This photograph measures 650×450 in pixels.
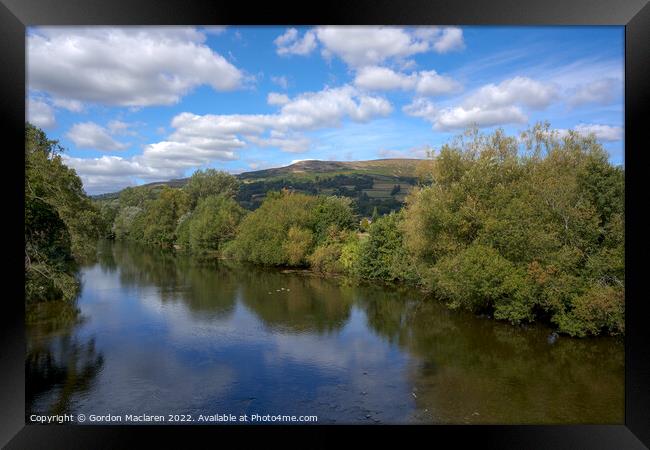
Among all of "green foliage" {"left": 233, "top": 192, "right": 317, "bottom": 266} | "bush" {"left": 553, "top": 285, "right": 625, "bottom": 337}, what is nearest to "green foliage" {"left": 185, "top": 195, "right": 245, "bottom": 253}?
"green foliage" {"left": 233, "top": 192, "right": 317, "bottom": 266}

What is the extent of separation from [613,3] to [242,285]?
13659 mm

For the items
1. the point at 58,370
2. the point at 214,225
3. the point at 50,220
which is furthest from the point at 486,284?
the point at 214,225

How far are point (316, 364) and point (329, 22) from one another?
558 centimetres

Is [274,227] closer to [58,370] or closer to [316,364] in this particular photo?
[316,364]

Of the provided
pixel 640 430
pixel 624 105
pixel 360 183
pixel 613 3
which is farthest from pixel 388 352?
pixel 360 183

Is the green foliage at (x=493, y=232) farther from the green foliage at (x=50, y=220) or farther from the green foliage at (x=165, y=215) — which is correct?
the green foliage at (x=165, y=215)

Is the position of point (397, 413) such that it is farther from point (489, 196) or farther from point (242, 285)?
point (242, 285)

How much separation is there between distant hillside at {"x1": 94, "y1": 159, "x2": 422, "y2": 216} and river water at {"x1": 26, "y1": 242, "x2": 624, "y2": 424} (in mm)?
5046

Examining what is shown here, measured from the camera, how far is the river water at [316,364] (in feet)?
21.0

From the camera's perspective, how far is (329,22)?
4082 millimetres

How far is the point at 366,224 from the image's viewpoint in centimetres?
1830

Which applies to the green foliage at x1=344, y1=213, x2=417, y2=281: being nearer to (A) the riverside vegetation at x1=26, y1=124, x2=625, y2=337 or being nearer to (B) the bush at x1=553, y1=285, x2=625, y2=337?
(A) the riverside vegetation at x1=26, y1=124, x2=625, y2=337

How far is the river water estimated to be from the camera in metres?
6.39

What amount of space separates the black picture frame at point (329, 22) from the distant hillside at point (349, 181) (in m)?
9.62
